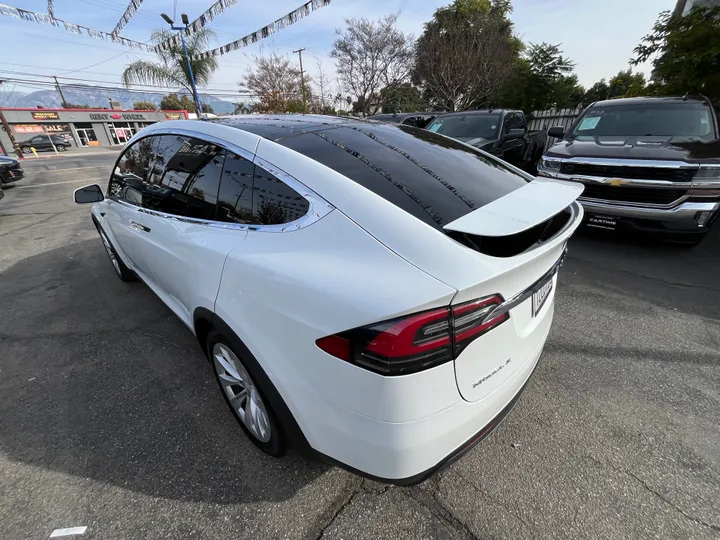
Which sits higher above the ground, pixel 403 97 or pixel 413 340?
pixel 403 97

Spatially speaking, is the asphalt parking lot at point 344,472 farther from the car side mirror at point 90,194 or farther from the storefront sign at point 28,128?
the storefront sign at point 28,128

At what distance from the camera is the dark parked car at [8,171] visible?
1103cm

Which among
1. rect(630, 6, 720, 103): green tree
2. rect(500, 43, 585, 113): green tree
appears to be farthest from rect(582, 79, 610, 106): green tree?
rect(630, 6, 720, 103): green tree

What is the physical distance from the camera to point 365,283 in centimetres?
121

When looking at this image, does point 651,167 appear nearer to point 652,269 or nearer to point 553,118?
point 652,269

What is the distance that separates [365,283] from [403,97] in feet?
95.1

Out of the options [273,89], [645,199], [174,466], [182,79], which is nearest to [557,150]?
[645,199]

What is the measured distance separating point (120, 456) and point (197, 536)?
756 mm

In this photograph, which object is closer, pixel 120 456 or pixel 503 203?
pixel 503 203

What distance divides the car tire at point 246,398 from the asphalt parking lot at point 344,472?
5.8 inches

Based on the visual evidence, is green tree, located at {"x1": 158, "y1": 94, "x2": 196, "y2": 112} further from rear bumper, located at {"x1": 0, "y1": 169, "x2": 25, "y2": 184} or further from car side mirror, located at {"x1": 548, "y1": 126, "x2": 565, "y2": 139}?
car side mirror, located at {"x1": 548, "y1": 126, "x2": 565, "y2": 139}

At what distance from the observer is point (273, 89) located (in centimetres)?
2412

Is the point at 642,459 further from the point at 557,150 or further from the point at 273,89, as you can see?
the point at 273,89

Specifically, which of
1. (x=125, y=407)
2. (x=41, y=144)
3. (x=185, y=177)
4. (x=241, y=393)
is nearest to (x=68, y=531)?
(x=125, y=407)
